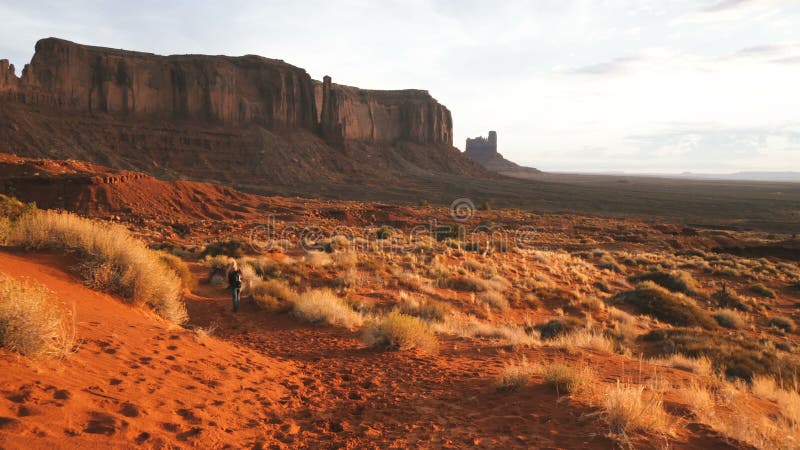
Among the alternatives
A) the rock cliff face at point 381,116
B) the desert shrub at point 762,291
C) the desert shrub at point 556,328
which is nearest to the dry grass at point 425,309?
the desert shrub at point 556,328

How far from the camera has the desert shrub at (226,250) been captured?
18.4 m

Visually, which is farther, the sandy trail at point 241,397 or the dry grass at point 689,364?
the dry grass at point 689,364

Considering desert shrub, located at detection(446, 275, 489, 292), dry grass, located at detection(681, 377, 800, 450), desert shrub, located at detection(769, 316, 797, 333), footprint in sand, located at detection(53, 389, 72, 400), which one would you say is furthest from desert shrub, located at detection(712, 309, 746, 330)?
footprint in sand, located at detection(53, 389, 72, 400)

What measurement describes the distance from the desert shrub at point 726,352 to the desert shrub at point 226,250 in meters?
15.1

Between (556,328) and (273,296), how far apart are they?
7.51m

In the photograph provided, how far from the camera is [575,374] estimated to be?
5840mm

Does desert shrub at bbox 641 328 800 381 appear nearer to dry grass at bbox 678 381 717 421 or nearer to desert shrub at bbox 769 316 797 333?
dry grass at bbox 678 381 717 421

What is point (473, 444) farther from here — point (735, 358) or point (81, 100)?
point (81, 100)

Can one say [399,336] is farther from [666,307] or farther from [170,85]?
[170,85]

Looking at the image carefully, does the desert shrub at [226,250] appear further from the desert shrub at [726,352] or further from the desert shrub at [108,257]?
the desert shrub at [726,352]

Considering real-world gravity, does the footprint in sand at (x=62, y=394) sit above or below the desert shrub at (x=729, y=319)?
above

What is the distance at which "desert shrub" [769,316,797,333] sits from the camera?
49.1ft

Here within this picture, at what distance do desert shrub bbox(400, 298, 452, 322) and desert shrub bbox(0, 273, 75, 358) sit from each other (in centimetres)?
820

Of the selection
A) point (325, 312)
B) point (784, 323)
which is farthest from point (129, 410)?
point (784, 323)
